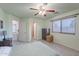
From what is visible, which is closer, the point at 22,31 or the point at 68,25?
the point at 68,25

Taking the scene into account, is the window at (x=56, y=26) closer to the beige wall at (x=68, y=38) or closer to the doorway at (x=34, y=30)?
the beige wall at (x=68, y=38)

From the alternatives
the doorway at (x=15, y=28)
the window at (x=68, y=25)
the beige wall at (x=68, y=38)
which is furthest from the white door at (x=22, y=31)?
the window at (x=68, y=25)

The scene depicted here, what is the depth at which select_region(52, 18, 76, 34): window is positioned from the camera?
4.71ft

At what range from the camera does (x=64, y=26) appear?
150 centimetres

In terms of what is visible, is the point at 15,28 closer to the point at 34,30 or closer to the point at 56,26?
the point at 34,30

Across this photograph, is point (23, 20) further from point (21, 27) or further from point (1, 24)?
point (1, 24)

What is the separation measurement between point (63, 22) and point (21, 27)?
64 cm

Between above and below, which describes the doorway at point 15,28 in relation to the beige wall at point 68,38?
above

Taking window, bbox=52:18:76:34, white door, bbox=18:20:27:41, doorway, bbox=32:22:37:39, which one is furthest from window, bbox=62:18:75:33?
white door, bbox=18:20:27:41

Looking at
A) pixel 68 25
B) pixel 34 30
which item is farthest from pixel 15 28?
pixel 68 25

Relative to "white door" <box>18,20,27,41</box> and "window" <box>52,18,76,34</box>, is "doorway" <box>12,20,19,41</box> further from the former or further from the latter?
"window" <box>52,18,76,34</box>

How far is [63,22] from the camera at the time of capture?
60.2 inches

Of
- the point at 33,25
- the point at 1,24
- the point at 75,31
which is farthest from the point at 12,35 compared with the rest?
the point at 75,31

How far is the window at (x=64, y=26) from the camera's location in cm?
144
